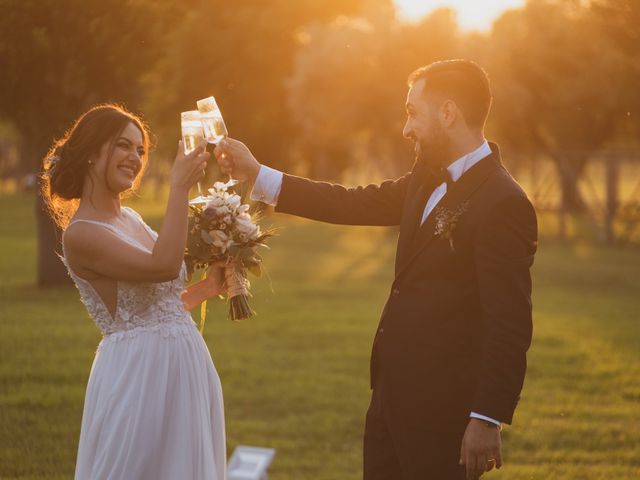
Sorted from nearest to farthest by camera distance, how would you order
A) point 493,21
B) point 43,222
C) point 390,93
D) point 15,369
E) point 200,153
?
point 200,153 < point 15,369 < point 43,222 < point 390,93 < point 493,21

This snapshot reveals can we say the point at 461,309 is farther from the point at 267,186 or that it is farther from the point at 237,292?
Result: the point at 267,186

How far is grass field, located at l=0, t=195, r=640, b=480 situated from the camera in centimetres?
792

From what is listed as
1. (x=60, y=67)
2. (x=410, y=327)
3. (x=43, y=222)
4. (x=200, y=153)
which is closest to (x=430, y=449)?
(x=410, y=327)

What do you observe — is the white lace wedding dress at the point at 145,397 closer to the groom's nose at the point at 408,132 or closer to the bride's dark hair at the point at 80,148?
the bride's dark hair at the point at 80,148

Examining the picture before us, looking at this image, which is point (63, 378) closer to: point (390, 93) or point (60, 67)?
point (60, 67)

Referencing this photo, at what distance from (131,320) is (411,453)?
1.47 meters

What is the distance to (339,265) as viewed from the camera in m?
23.3

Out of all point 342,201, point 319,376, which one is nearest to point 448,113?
point 342,201

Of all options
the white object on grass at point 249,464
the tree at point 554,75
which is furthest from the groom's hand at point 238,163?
the tree at point 554,75

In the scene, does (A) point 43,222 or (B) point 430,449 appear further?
(A) point 43,222

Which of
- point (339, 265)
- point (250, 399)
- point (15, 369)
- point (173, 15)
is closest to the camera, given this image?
point (250, 399)

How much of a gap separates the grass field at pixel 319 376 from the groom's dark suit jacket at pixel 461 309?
324 cm

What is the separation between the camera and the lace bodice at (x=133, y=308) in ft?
14.5

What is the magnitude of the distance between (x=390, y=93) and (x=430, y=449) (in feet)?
103
